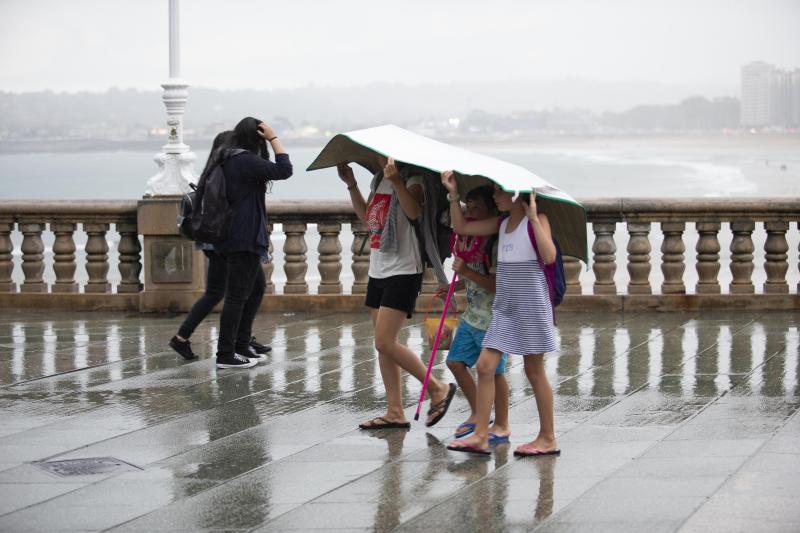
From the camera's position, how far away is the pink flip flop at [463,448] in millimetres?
6512

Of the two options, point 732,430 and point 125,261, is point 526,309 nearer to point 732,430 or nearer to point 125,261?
point 732,430

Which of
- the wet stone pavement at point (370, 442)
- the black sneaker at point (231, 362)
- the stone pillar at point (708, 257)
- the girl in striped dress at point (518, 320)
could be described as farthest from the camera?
the stone pillar at point (708, 257)

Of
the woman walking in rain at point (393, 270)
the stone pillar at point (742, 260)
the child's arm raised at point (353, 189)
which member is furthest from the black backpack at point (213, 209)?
the stone pillar at point (742, 260)

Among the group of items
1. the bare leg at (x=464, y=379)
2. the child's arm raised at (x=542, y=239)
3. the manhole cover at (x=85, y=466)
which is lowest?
the manhole cover at (x=85, y=466)

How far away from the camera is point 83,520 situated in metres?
5.43

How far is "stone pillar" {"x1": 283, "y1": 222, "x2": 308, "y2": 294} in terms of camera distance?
493 inches

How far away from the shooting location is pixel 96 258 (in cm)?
1288

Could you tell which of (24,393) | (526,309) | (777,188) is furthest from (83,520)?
(777,188)

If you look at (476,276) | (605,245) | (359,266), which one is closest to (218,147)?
(476,276)

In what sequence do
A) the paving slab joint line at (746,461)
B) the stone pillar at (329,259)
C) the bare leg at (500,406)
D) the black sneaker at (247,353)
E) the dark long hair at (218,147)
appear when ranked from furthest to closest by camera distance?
the stone pillar at (329,259)
the black sneaker at (247,353)
the dark long hair at (218,147)
the bare leg at (500,406)
the paving slab joint line at (746,461)

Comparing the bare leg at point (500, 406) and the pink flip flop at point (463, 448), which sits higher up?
the bare leg at point (500, 406)

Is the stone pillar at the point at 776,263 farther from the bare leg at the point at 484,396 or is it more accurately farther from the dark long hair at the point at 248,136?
the bare leg at the point at 484,396

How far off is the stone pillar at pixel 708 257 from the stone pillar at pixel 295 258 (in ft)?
12.0

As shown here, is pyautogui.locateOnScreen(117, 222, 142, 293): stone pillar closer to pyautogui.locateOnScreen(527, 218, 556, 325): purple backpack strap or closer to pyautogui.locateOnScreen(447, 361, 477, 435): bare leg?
pyautogui.locateOnScreen(447, 361, 477, 435): bare leg
